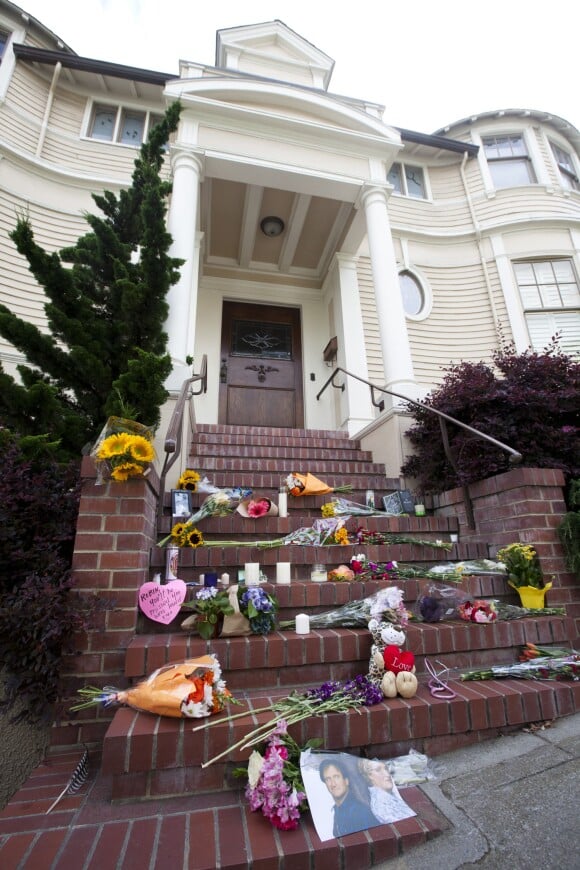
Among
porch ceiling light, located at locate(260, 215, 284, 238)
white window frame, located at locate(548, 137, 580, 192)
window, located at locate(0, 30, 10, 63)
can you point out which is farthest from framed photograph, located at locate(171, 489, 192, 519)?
white window frame, located at locate(548, 137, 580, 192)

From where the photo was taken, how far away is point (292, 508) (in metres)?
3.14

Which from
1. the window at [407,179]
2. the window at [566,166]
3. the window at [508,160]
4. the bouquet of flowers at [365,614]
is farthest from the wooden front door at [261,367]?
the window at [566,166]

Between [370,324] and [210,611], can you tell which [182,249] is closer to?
[370,324]

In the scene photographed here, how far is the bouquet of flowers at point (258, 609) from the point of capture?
1792 mm

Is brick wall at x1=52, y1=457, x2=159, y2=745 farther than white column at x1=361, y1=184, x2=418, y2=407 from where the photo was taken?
No

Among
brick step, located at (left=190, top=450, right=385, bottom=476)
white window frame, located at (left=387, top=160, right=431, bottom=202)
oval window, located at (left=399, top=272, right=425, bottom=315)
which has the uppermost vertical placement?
white window frame, located at (left=387, top=160, right=431, bottom=202)

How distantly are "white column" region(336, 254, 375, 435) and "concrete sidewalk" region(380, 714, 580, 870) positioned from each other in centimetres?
377

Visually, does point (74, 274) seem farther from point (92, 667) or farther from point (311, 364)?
point (311, 364)

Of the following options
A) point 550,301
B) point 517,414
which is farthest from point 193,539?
point 550,301

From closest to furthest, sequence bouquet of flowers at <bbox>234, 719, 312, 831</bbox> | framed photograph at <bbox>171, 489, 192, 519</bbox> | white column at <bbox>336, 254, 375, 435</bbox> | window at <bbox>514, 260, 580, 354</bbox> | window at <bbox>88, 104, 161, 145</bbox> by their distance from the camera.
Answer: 1. bouquet of flowers at <bbox>234, 719, 312, 831</bbox>
2. framed photograph at <bbox>171, 489, 192, 519</bbox>
3. white column at <bbox>336, 254, 375, 435</bbox>
4. window at <bbox>88, 104, 161, 145</bbox>
5. window at <bbox>514, 260, 580, 354</bbox>

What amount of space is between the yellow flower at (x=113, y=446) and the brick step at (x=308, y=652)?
0.78 metres

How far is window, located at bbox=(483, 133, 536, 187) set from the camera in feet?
24.3

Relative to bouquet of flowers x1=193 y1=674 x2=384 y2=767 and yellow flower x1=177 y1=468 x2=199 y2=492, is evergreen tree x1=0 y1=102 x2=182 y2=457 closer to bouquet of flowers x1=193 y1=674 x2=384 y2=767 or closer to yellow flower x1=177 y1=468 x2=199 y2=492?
yellow flower x1=177 y1=468 x2=199 y2=492

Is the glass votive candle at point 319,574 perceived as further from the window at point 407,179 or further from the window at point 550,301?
the window at point 407,179
